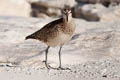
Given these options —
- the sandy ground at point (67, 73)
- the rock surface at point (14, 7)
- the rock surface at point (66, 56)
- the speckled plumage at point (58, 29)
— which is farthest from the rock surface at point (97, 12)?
the speckled plumage at point (58, 29)

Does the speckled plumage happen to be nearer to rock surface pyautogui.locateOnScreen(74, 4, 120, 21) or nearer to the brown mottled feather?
the brown mottled feather

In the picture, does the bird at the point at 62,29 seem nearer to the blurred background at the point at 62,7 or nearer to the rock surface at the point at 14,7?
the blurred background at the point at 62,7

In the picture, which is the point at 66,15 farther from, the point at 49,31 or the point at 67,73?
the point at 67,73

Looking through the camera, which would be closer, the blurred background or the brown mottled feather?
the brown mottled feather

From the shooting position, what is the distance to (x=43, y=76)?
6.92 m

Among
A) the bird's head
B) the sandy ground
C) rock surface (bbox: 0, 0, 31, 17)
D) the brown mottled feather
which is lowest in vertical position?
the sandy ground

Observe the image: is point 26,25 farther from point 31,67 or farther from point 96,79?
point 96,79

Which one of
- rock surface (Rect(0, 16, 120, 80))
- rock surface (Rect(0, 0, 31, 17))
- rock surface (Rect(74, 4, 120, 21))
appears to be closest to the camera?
rock surface (Rect(0, 16, 120, 80))

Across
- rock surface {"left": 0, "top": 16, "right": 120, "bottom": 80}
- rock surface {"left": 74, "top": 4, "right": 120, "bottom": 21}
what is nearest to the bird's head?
rock surface {"left": 0, "top": 16, "right": 120, "bottom": 80}

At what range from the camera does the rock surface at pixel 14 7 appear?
20.4m

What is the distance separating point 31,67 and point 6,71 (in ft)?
2.06

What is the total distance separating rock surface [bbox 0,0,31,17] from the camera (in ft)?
66.8

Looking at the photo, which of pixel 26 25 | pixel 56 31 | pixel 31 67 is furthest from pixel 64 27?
pixel 26 25

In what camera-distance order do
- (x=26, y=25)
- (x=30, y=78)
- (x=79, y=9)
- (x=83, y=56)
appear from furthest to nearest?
(x=79, y=9) < (x=26, y=25) < (x=83, y=56) < (x=30, y=78)
